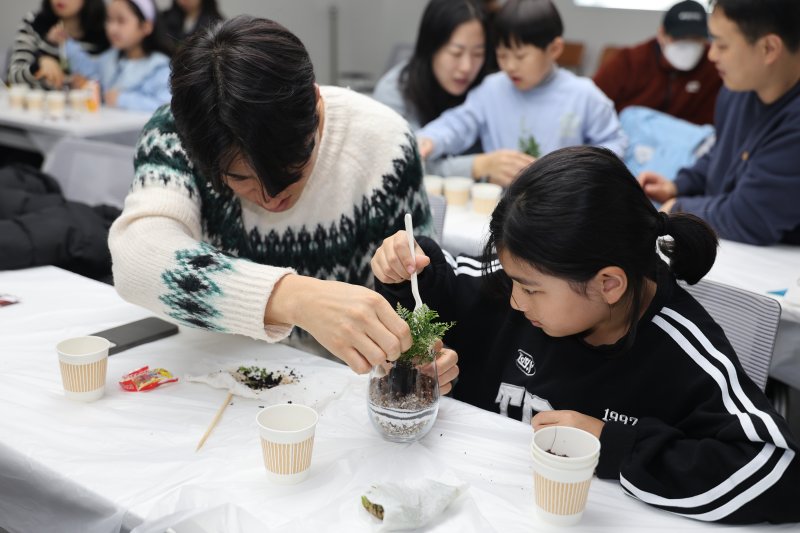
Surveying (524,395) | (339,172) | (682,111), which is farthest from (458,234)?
(682,111)

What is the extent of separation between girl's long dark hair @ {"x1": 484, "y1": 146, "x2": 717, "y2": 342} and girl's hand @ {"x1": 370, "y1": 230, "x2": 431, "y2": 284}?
159 mm

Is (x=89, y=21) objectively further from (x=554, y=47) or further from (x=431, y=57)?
(x=554, y=47)

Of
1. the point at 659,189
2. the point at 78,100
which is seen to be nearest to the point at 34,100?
the point at 78,100

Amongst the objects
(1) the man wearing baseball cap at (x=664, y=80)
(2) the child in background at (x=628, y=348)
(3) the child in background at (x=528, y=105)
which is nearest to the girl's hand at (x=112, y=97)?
(3) the child in background at (x=528, y=105)

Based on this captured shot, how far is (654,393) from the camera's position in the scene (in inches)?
50.6

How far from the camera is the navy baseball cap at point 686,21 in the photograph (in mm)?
3916

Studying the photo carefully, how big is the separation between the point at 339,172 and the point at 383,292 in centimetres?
32

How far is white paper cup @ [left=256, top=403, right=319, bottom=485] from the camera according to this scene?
1.08 metres

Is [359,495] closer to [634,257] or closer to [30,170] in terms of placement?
[634,257]

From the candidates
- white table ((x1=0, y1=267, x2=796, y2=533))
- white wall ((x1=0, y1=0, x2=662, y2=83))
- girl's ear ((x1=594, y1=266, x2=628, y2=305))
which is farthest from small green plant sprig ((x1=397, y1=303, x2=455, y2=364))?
white wall ((x1=0, y1=0, x2=662, y2=83))

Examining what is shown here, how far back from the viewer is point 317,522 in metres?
1.03

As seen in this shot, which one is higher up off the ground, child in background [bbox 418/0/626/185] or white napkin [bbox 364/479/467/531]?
child in background [bbox 418/0/626/185]

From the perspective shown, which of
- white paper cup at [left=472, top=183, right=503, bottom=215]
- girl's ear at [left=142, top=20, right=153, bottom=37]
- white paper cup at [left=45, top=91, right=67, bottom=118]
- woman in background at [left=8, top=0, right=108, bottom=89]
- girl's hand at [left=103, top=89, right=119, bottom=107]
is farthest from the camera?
woman in background at [left=8, top=0, right=108, bottom=89]

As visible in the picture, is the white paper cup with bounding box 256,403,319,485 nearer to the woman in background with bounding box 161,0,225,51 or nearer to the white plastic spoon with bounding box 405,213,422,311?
the white plastic spoon with bounding box 405,213,422,311
